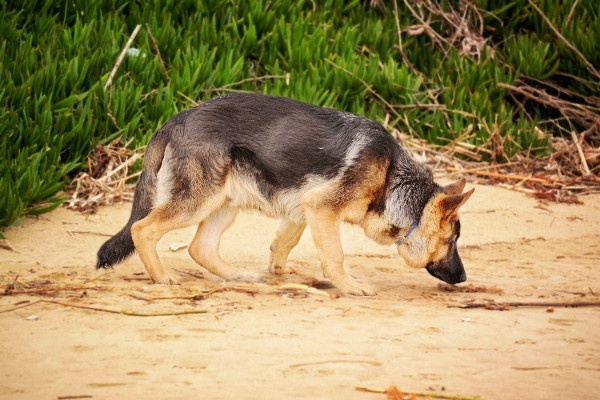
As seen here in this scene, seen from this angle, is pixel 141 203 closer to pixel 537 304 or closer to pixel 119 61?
pixel 537 304

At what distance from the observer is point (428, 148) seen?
9.58m

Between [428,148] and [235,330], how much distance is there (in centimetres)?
550

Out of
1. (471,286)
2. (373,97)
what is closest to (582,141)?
(373,97)

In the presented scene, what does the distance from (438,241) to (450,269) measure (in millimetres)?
218

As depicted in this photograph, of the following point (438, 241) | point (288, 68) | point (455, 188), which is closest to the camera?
point (438, 241)

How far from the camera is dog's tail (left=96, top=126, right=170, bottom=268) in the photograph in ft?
18.9

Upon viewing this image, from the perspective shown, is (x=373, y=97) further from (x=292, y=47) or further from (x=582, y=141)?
(x=582, y=141)

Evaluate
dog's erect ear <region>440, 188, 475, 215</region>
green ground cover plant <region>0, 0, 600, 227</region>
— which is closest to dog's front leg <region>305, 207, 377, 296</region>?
dog's erect ear <region>440, 188, 475, 215</region>

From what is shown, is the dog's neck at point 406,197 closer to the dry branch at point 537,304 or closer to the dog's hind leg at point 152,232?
the dry branch at point 537,304

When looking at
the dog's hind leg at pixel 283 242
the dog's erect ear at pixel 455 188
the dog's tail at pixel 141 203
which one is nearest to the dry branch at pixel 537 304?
the dog's erect ear at pixel 455 188

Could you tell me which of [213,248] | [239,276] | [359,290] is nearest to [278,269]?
[239,276]

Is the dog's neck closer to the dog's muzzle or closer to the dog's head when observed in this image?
the dog's head

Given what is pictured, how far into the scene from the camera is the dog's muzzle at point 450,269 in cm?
596

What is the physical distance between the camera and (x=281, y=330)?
4.60 metres
